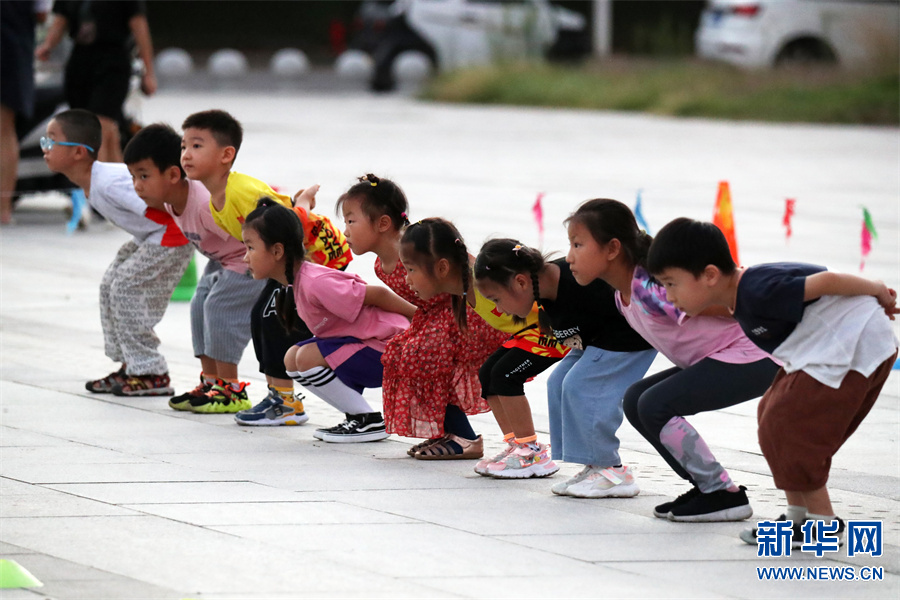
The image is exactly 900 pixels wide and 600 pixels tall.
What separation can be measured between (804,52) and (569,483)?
67.7ft

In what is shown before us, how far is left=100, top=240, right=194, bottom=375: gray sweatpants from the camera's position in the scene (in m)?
6.50

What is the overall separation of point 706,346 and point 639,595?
1.04m

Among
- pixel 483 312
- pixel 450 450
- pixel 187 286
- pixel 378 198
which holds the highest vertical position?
pixel 378 198

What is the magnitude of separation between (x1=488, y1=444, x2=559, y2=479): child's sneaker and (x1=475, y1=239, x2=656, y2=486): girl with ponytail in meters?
0.21

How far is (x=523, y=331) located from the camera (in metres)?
5.20

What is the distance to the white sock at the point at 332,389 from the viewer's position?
573 centimetres

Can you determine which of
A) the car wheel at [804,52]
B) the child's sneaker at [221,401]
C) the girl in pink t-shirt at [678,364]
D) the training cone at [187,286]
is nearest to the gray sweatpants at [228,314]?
the child's sneaker at [221,401]

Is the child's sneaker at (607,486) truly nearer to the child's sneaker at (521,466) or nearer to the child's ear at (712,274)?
the child's sneaker at (521,466)

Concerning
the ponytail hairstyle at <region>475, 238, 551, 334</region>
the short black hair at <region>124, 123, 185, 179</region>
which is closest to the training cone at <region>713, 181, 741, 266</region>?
the short black hair at <region>124, 123, 185, 179</region>

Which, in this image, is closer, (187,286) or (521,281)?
(521,281)

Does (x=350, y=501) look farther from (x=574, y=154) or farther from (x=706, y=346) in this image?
(x=574, y=154)

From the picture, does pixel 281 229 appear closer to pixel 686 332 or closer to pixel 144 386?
pixel 144 386

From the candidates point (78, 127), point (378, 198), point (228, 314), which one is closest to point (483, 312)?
point (378, 198)

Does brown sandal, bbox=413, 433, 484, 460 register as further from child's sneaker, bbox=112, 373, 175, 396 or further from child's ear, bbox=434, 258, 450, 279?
child's sneaker, bbox=112, 373, 175, 396
